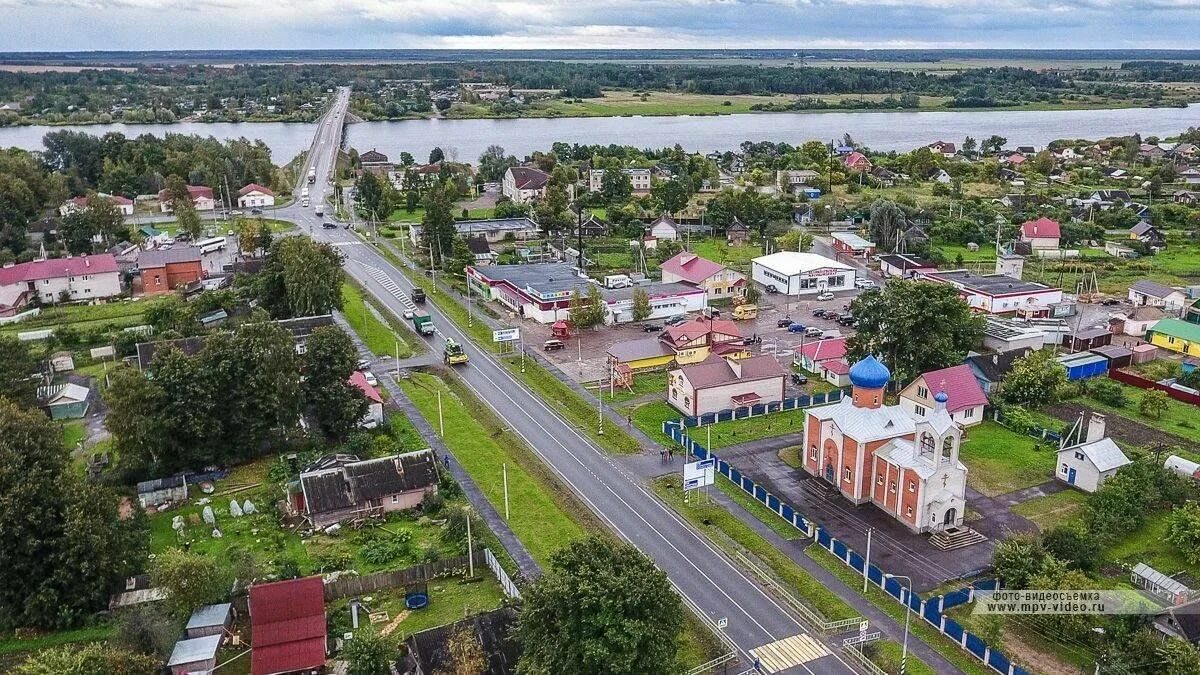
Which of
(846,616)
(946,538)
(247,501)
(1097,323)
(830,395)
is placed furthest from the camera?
(1097,323)

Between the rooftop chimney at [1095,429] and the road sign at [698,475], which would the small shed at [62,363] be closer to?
the road sign at [698,475]

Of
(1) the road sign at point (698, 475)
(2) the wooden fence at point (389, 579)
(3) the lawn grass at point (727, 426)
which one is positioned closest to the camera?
(2) the wooden fence at point (389, 579)

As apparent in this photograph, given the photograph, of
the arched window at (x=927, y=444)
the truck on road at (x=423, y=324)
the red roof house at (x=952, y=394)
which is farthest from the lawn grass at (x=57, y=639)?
the red roof house at (x=952, y=394)

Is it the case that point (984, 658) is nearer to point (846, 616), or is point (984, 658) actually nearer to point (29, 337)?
point (846, 616)

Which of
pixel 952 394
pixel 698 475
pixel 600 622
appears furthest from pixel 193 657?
pixel 952 394

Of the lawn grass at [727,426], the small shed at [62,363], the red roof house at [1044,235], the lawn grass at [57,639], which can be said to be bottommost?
the lawn grass at [727,426]

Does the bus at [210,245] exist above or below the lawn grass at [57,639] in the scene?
above

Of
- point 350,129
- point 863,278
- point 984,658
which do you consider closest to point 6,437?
point 984,658

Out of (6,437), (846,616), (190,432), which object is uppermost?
(6,437)
